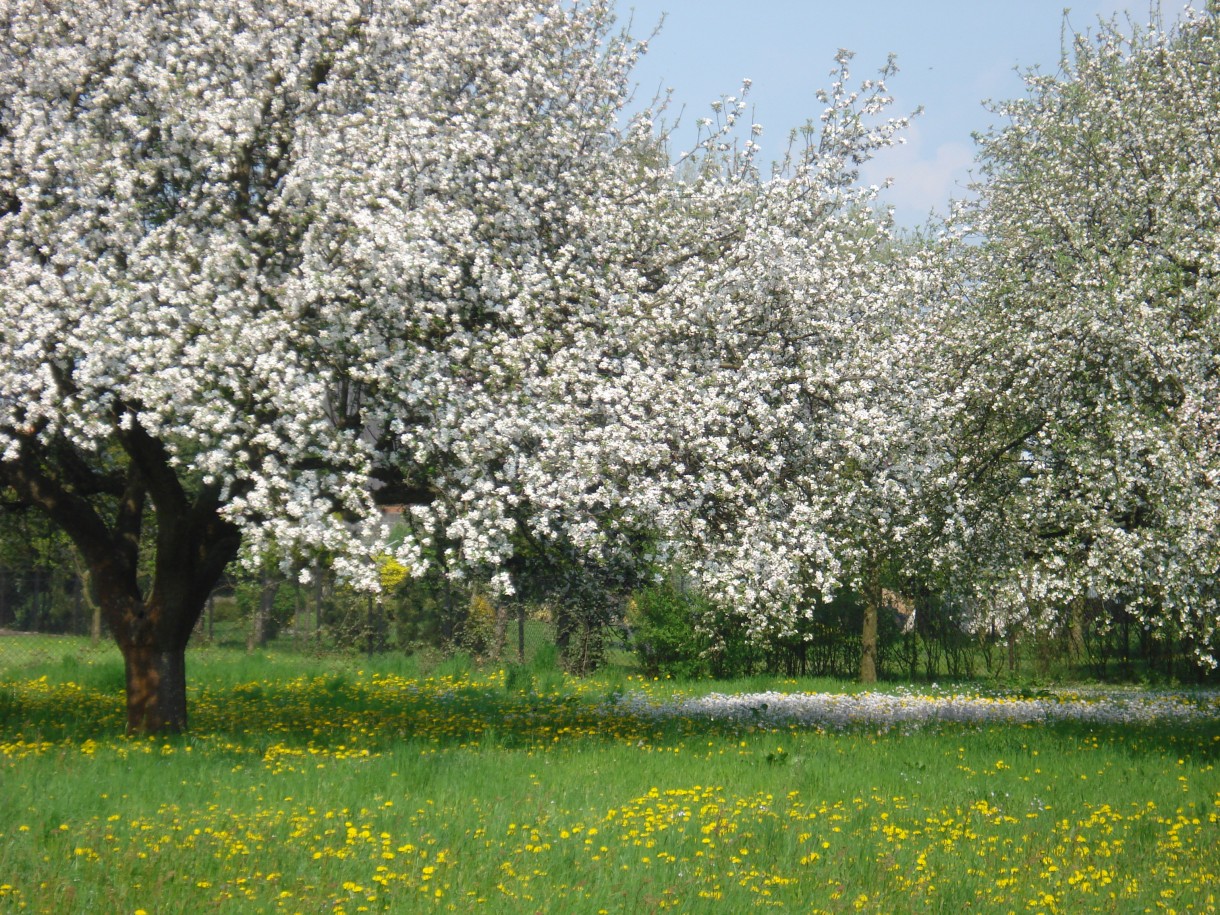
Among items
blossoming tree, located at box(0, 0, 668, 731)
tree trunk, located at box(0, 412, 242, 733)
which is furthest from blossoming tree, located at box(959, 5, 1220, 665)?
tree trunk, located at box(0, 412, 242, 733)

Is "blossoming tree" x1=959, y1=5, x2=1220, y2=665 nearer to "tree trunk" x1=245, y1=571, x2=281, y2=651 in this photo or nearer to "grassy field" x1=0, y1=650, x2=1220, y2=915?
"grassy field" x1=0, y1=650, x2=1220, y2=915

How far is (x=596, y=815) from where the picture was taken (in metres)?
9.54

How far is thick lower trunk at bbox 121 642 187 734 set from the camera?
13.3 metres

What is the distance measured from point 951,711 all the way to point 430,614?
40.3ft

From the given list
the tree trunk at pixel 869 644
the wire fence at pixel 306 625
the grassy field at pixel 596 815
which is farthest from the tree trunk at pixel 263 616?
the tree trunk at pixel 869 644

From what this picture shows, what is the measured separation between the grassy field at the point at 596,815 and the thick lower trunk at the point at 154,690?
557mm

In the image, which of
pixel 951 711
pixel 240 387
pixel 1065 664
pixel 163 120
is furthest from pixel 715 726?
pixel 1065 664

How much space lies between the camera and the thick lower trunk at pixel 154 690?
1329 cm

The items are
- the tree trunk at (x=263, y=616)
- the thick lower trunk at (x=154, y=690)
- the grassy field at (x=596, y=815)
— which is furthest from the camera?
the tree trunk at (x=263, y=616)

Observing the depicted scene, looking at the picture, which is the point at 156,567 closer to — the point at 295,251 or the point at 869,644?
the point at 295,251

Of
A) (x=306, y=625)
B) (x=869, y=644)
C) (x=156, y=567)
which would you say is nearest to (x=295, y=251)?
(x=156, y=567)

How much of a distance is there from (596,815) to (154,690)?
6.53 metres

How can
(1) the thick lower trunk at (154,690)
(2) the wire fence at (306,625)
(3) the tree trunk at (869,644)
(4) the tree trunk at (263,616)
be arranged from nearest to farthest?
(1) the thick lower trunk at (154,690) < (2) the wire fence at (306,625) < (3) the tree trunk at (869,644) < (4) the tree trunk at (263,616)

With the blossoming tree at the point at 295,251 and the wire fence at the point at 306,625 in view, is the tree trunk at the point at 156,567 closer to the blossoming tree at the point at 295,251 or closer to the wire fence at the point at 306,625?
the blossoming tree at the point at 295,251
